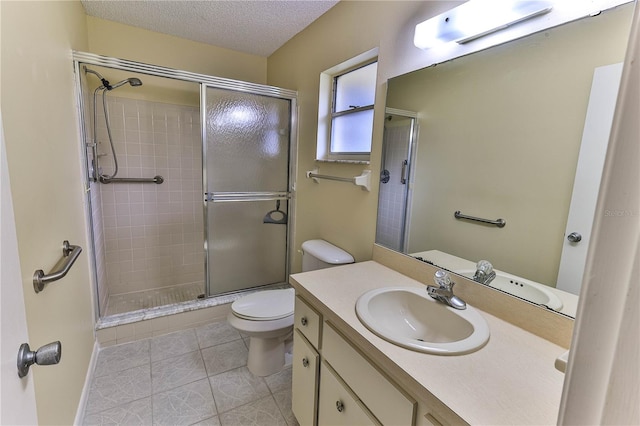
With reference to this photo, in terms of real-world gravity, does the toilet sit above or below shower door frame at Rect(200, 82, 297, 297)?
below

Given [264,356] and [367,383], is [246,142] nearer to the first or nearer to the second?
[264,356]

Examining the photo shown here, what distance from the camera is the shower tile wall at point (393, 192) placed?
1.53 metres

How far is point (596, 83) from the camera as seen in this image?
2.88ft

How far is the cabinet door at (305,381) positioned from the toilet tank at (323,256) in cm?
55

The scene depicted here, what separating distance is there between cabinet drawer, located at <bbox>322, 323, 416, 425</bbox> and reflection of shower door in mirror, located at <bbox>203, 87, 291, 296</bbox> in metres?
1.54

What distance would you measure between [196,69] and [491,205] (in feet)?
8.66

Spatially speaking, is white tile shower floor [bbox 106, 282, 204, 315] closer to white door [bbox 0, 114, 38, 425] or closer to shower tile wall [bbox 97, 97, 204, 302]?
shower tile wall [bbox 97, 97, 204, 302]

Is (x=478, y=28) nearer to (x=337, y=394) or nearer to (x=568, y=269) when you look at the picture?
(x=568, y=269)

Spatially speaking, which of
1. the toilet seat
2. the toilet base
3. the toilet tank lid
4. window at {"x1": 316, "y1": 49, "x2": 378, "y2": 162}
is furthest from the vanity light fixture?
the toilet base

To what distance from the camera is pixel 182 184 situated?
2.85m

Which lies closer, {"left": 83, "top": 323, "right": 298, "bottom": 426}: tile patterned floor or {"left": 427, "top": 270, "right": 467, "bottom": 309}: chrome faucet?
{"left": 427, "top": 270, "right": 467, "bottom": 309}: chrome faucet

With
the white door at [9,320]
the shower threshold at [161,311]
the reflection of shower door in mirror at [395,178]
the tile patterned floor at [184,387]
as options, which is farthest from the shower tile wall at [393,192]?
the shower threshold at [161,311]

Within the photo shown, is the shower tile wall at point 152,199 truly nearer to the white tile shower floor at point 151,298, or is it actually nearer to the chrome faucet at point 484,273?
the white tile shower floor at point 151,298

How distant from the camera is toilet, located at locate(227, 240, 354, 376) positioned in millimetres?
1762
